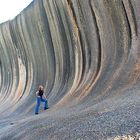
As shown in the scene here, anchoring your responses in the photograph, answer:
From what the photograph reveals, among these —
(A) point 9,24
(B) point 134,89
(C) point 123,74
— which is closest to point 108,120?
(B) point 134,89

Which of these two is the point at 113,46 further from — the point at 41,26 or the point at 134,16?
the point at 41,26

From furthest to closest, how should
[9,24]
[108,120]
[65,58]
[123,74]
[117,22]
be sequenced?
[9,24]
[65,58]
[117,22]
[123,74]
[108,120]

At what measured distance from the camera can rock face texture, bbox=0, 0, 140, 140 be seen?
710cm

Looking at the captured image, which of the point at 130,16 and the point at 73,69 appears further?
the point at 73,69

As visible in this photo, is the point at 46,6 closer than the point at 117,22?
No

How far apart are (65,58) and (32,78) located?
442cm

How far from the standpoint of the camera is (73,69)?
1584cm

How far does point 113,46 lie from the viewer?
490 inches

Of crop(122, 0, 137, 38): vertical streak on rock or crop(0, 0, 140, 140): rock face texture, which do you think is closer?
crop(0, 0, 140, 140): rock face texture

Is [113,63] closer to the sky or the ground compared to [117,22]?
closer to the ground

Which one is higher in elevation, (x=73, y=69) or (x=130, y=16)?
(x=130, y=16)

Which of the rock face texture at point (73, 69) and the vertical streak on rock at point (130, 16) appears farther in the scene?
the vertical streak on rock at point (130, 16)

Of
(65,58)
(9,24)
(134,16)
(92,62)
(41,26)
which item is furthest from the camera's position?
(9,24)

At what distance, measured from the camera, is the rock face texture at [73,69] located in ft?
23.3
